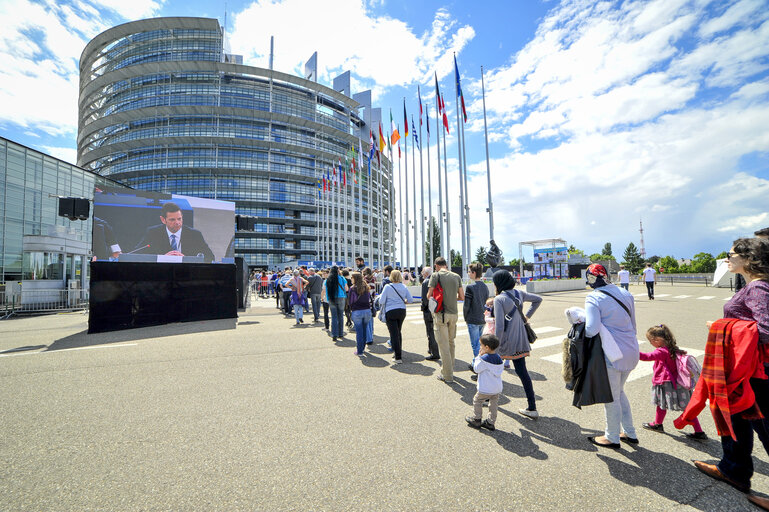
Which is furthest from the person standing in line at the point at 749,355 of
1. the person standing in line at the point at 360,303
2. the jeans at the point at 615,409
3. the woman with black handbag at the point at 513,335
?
the person standing in line at the point at 360,303

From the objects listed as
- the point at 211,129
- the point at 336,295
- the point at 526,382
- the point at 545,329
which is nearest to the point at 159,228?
the point at 336,295

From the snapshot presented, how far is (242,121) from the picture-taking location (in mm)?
Result: 64375

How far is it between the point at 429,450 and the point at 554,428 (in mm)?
1594

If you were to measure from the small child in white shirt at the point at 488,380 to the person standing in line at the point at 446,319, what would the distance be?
1575mm

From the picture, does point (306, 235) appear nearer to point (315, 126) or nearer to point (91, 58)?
point (315, 126)

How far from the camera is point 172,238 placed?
13023mm

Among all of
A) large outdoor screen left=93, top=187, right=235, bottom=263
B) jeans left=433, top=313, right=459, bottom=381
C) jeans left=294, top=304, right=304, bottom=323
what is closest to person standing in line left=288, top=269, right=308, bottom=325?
jeans left=294, top=304, right=304, bottom=323

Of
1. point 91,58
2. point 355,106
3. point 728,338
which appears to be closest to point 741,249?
point 728,338

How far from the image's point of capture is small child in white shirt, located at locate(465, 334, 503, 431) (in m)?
3.72

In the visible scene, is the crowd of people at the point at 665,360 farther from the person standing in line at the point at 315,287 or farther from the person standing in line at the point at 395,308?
the person standing in line at the point at 315,287

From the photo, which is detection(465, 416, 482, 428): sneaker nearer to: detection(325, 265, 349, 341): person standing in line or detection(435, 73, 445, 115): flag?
detection(325, 265, 349, 341): person standing in line

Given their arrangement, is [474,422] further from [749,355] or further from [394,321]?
[394,321]

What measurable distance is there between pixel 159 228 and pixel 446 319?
12396 millimetres

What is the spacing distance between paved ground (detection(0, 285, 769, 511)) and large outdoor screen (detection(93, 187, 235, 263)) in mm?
6342
